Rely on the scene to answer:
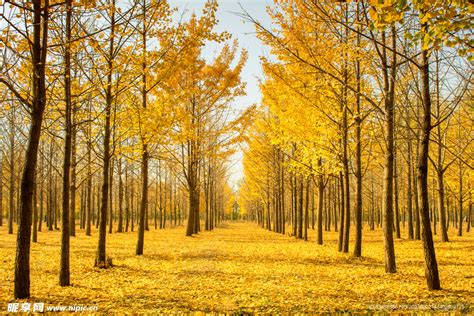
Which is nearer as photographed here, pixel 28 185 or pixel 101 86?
pixel 28 185

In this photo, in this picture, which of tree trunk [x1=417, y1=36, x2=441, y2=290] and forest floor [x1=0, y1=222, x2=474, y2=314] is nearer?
forest floor [x1=0, y1=222, x2=474, y2=314]

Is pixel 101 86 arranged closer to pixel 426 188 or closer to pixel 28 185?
pixel 28 185

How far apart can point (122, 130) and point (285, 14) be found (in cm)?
596

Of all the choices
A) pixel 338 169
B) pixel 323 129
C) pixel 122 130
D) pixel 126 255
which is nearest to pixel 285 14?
pixel 323 129

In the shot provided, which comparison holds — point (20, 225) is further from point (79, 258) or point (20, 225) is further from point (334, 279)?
point (334, 279)

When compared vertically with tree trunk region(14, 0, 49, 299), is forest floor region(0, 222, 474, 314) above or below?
below

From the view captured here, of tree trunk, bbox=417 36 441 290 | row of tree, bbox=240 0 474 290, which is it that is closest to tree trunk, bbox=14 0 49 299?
row of tree, bbox=240 0 474 290

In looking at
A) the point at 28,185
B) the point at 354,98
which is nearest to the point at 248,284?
the point at 28,185

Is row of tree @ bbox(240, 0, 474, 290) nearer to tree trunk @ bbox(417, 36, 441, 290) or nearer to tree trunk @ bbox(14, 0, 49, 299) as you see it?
tree trunk @ bbox(417, 36, 441, 290)

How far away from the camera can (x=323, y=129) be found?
32.7ft

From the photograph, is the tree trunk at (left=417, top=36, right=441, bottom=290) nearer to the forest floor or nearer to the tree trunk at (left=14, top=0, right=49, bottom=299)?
the forest floor

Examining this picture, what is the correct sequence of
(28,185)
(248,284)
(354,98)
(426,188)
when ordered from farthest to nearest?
(354,98)
(248,284)
(426,188)
(28,185)

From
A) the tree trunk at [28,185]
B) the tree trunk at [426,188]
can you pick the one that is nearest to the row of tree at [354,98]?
the tree trunk at [426,188]

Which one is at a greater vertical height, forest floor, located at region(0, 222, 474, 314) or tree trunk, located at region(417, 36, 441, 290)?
tree trunk, located at region(417, 36, 441, 290)
